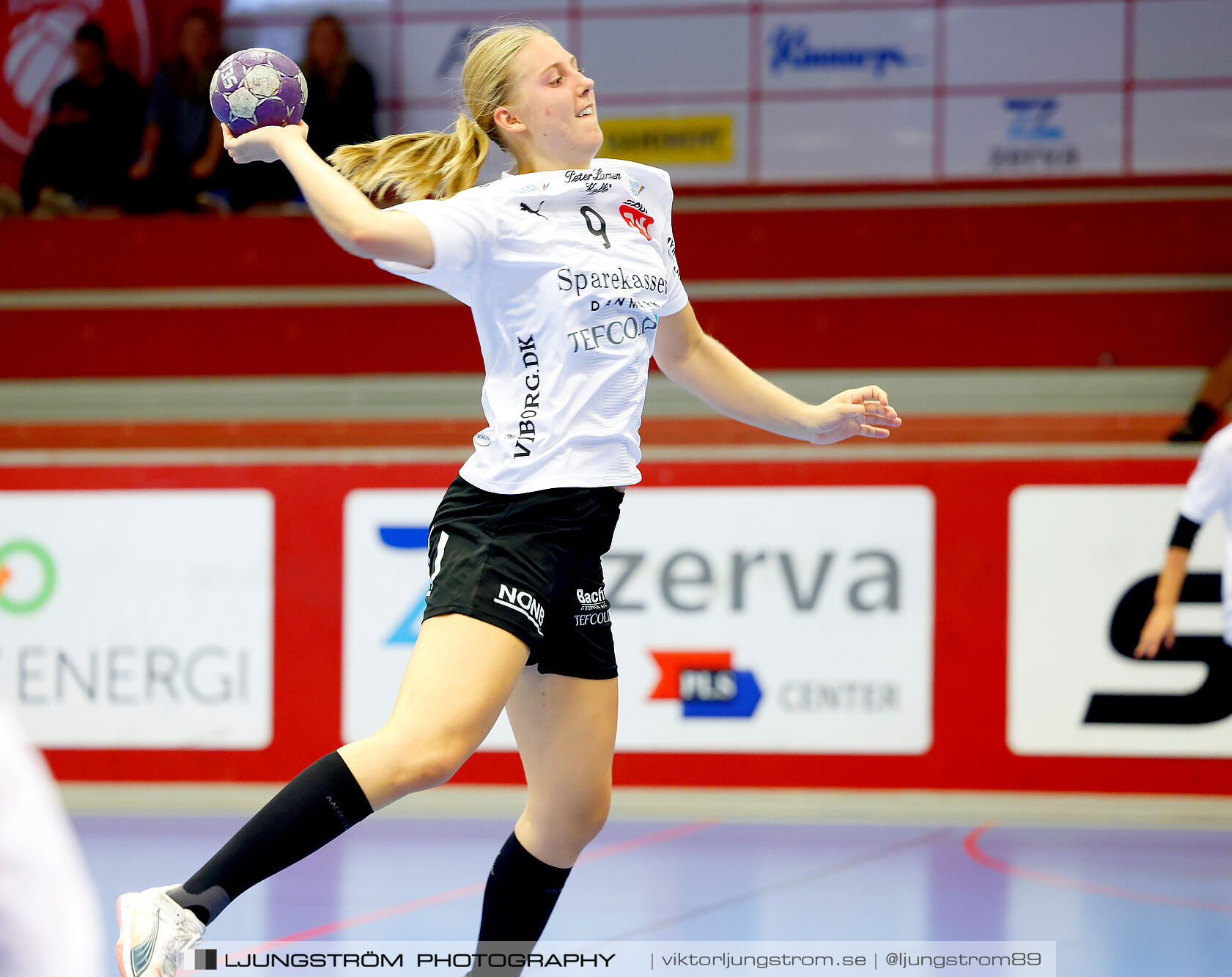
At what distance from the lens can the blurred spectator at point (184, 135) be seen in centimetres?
848

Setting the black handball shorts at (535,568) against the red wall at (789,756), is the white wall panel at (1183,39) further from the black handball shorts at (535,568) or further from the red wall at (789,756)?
the black handball shorts at (535,568)

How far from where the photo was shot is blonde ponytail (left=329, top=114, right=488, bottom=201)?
95.8 inches

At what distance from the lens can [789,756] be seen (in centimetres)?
545

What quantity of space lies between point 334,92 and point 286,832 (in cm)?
701

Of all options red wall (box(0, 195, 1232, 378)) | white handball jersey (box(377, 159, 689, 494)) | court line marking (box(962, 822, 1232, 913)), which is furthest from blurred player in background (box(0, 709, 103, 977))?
red wall (box(0, 195, 1232, 378))

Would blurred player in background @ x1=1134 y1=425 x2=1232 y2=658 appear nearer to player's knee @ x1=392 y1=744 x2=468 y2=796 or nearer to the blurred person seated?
player's knee @ x1=392 y1=744 x2=468 y2=796

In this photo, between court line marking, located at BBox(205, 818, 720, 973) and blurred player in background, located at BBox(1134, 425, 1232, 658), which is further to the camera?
blurred player in background, located at BBox(1134, 425, 1232, 658)

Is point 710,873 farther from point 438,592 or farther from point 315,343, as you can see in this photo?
point 315,343

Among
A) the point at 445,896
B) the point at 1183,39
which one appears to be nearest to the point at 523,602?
the point at 445,896

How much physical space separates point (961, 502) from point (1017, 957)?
2.39 meters

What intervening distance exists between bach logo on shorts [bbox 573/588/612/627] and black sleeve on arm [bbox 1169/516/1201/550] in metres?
2.68

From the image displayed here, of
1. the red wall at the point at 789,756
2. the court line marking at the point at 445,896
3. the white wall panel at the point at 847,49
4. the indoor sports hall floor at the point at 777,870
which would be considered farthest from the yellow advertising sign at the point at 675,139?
the court line marking at the point at 445,896

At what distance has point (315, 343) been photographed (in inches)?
313

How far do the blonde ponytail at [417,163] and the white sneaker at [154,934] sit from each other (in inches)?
47.7
